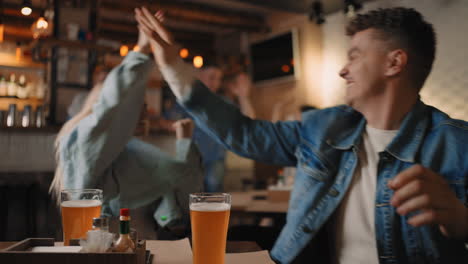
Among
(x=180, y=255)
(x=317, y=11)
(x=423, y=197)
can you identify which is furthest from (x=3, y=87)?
(x=423, y=197)

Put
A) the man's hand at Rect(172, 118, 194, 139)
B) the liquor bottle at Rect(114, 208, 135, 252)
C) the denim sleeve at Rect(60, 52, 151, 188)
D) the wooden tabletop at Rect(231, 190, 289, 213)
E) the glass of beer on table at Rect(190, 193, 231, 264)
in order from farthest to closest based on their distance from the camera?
the wooden tabletop at Rect(231, 190, 289, 213)
the man's hand at Rect(172, 118, 194, 139)
the denim sleeve at Rect(60, 52, 151, 188)
the glass of beer on table at Rect(190, 193, 231, 264)
the liquor bottle at Rect(114, 208, 135, 252)

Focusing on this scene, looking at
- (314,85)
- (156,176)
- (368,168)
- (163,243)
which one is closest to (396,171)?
(368,168)

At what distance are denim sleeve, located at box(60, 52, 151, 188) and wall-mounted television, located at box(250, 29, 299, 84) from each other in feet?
16.9

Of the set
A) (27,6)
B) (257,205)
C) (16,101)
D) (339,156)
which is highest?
(27,6)

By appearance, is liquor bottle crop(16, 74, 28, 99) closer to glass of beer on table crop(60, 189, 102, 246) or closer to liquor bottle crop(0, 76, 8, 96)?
liquor bottle crop(0, 76, 8, 96)

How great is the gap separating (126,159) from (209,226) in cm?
89

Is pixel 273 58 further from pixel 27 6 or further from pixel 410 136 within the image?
pixel 410 136

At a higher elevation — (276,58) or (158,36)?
(276,58)

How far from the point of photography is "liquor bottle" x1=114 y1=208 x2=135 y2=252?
2.43 feet

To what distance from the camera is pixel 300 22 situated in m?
6.40

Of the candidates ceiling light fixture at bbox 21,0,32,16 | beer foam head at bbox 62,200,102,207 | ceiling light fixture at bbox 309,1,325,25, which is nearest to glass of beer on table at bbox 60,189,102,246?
beer foam head at bbox 62,200,102,207

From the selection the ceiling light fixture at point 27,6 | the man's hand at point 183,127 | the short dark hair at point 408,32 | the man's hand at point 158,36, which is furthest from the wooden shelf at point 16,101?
the short dark hair at point 408,32

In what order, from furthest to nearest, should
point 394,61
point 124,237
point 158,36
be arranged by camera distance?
1. point 394,61
2. point 158,36
3. point 124,237

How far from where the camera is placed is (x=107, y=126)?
1.46m
